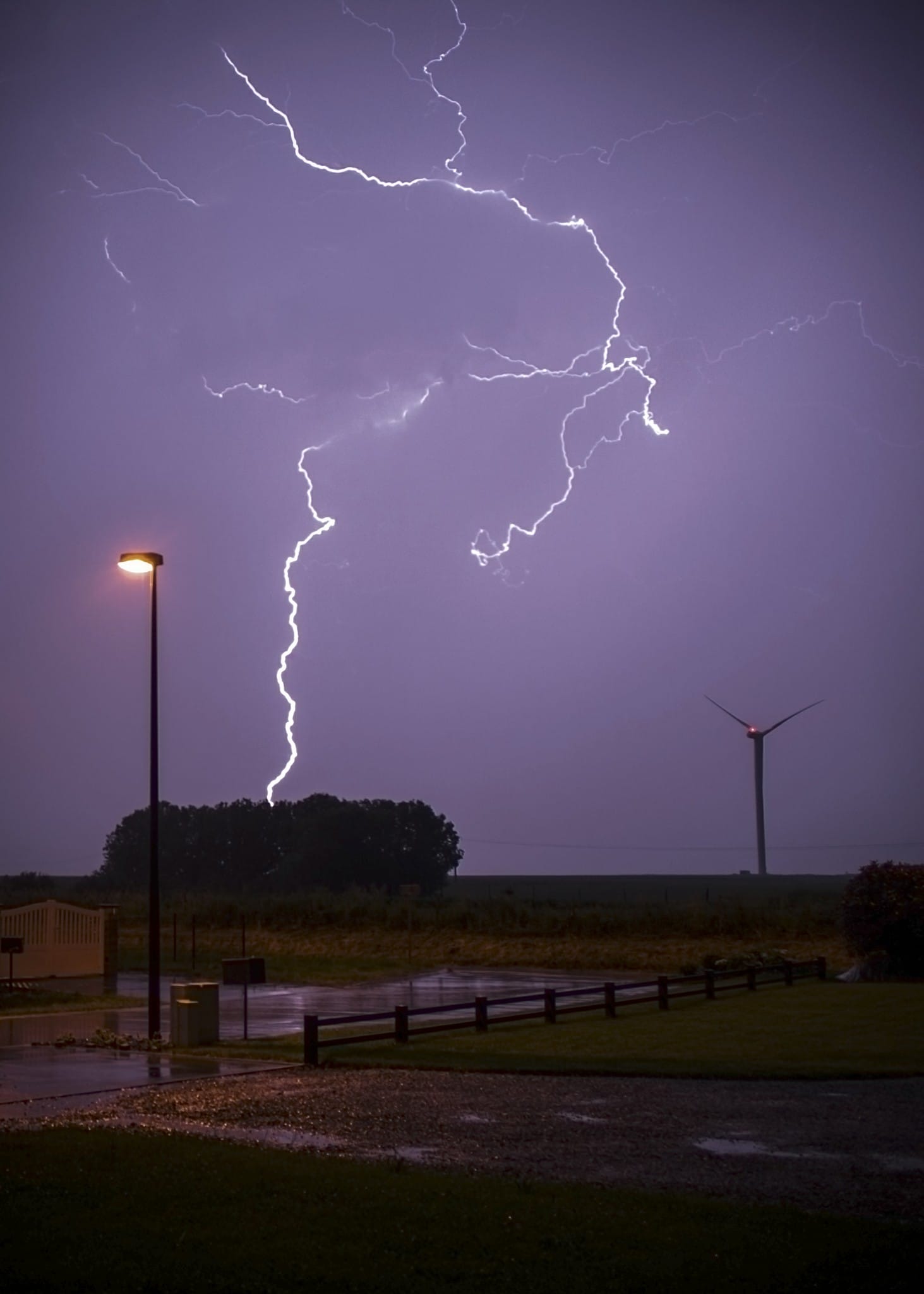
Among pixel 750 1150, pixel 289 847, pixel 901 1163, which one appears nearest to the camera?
pixel 901 1163

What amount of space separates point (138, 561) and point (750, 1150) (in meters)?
12.4

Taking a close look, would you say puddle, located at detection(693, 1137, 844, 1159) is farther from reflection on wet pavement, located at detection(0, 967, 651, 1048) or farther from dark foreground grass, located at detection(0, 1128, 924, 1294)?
reflection on wet pavement, located at detection(0, 967, 651, 1048)

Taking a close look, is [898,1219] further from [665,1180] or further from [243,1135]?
[243,1135]

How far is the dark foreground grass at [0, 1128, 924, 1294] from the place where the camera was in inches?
266

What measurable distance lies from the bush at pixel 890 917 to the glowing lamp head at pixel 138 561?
20.2 metres

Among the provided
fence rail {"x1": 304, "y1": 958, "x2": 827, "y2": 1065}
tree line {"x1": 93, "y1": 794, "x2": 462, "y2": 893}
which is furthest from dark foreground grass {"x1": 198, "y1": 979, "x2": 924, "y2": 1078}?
tree line {"x1": 93, "y1": 794, "x2": 462, "y2": 893}

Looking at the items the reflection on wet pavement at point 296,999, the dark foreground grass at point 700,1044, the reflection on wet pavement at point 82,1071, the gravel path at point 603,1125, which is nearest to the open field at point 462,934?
the reflection on wet pavement at point 296,999

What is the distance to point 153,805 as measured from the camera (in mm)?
19250

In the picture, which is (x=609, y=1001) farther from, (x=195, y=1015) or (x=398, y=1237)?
(x=398, y=1237)

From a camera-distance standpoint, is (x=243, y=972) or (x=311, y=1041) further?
(x=243, y=972)

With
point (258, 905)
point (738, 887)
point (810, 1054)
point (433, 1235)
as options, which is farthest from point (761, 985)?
point (738, 887)

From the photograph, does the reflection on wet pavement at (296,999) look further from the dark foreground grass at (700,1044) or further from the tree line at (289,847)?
the tree line at (289,847)

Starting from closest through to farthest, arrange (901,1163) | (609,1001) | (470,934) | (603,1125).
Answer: (901,1163) → (603,1125) → (609,1001) → (470,934)

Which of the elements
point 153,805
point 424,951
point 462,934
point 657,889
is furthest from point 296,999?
point 657,889
